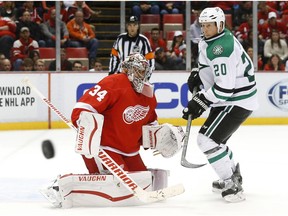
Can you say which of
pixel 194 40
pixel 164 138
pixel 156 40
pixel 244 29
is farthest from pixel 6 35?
pixel 164 138

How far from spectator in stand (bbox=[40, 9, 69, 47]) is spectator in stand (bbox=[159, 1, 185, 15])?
142cm

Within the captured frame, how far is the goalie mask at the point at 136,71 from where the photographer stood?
420cm

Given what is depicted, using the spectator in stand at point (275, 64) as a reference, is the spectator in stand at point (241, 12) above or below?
above

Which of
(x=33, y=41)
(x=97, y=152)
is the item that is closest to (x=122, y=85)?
(x=97, y=152)

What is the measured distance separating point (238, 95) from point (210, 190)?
66 cm

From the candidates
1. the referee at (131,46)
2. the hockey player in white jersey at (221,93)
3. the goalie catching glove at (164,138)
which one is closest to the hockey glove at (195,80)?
the hockey player in white jersey at (221,93)

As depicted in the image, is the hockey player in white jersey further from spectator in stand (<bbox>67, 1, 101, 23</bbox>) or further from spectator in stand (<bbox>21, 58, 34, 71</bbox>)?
spectator in stand (<bbox>67, 1, 101, 23</bbox>)

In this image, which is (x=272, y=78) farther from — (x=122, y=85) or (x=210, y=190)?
(x=122, y=85)

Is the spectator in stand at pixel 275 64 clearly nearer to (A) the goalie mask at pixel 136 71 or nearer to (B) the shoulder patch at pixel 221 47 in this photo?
(B) the shoulder patch at pixel 221 47

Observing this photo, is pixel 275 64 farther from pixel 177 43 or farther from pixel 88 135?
pixel 88 135

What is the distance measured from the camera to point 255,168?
18.7ft

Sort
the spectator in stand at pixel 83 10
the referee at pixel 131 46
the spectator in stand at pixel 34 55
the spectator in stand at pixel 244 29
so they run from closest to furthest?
the referee at pixel 131 46
the spectator in stand at pixel 34 55
the spectator in stand at pixel 83 10
the spectator in stand at pixel 244 29

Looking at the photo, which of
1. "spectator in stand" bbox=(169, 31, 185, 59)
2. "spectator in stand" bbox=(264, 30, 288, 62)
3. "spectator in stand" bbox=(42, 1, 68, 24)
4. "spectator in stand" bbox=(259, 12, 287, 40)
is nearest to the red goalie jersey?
"spectator in stand" bbox=(169, 31, 185, 59)

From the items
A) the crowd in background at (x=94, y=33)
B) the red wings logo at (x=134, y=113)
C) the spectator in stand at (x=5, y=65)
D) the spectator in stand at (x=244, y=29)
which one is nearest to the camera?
the red wings logo at (x=134, y=113)
